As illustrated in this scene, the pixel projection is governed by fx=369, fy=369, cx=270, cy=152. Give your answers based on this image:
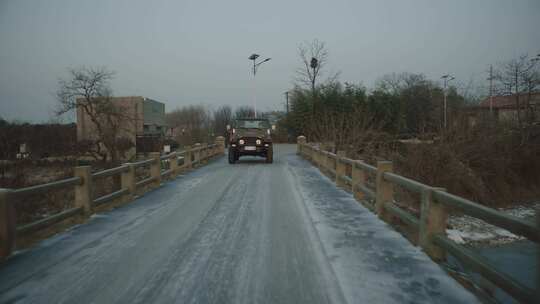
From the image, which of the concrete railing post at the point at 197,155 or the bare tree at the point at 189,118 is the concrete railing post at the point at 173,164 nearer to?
the concrete railing post at the point at 197,155

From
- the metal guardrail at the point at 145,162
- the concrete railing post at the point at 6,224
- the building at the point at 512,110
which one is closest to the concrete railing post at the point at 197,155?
the metal guardrail at the point at 145,162

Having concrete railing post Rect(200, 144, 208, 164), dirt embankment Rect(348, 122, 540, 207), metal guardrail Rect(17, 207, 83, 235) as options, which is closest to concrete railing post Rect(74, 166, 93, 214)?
metal guardrail Rect(17, 207, 83, 235)

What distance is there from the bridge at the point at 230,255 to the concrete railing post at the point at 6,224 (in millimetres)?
12

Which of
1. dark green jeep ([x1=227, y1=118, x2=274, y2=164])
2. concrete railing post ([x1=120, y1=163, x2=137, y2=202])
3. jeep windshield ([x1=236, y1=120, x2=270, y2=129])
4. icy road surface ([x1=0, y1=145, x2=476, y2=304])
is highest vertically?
jeep windshield ([x1=236, y1=120, x2=270, y2=129])

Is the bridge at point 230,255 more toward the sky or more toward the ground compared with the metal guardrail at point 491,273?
more toward the ground

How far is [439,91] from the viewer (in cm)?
5784

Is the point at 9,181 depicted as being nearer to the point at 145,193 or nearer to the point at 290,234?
the point at 145,193

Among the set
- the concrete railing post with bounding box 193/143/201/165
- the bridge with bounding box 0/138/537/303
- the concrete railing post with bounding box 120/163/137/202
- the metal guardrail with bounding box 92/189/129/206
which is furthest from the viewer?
the concrete railing post with bounding box 193/143/201/165

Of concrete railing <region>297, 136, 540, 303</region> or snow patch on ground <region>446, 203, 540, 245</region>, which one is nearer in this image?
concrete railing <region>297, 136, 540, 303</region>

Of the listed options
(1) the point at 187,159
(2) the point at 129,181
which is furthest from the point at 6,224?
(1) the point at 187,159

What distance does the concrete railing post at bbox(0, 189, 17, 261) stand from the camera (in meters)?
4.15

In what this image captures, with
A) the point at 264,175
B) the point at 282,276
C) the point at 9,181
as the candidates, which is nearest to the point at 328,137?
the point at 264,175

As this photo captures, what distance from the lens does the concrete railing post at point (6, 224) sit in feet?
13.6

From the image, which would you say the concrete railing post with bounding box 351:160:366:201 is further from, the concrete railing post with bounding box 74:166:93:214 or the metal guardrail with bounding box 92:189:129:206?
the concrete railing post with bounding box 74:166:93:214
